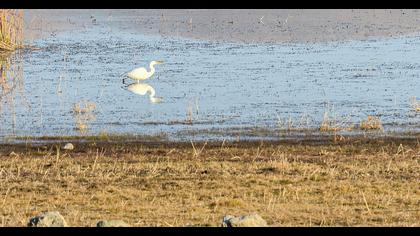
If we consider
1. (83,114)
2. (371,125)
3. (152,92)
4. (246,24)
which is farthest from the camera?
(246,24)

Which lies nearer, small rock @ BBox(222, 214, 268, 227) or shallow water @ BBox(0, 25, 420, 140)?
small rock @ BBox(222, 214, 268, 227)

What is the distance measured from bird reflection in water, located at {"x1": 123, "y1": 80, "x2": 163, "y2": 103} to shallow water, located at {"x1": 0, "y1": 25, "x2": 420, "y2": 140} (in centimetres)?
17

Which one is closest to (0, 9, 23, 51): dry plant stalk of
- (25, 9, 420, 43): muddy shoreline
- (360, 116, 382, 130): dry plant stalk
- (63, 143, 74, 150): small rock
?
(25, 9, 420, 43): muddy shoreline

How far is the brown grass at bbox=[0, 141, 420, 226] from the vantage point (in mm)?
8547

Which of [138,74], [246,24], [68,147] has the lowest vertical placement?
[68,147]

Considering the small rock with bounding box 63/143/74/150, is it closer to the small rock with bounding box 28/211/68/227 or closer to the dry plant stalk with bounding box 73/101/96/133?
the dry plant stalk with bounding box 73/101/96/133

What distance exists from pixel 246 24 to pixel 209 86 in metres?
19.4

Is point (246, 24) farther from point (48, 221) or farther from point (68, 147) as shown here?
point (48, 221)

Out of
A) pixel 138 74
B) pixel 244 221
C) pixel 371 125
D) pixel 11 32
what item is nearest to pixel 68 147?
pixel 371 125

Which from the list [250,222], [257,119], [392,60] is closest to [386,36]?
[392,60]

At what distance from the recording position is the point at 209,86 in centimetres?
2264

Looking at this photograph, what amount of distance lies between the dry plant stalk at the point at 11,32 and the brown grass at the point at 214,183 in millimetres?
17312

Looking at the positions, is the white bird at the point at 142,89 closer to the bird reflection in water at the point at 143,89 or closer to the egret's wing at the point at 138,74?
the bird reflection in water at the point at 143,89

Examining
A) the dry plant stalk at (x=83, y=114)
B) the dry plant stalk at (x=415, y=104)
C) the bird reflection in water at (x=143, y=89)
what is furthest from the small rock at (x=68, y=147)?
the dry plant stalk at (x=415, y=104)
